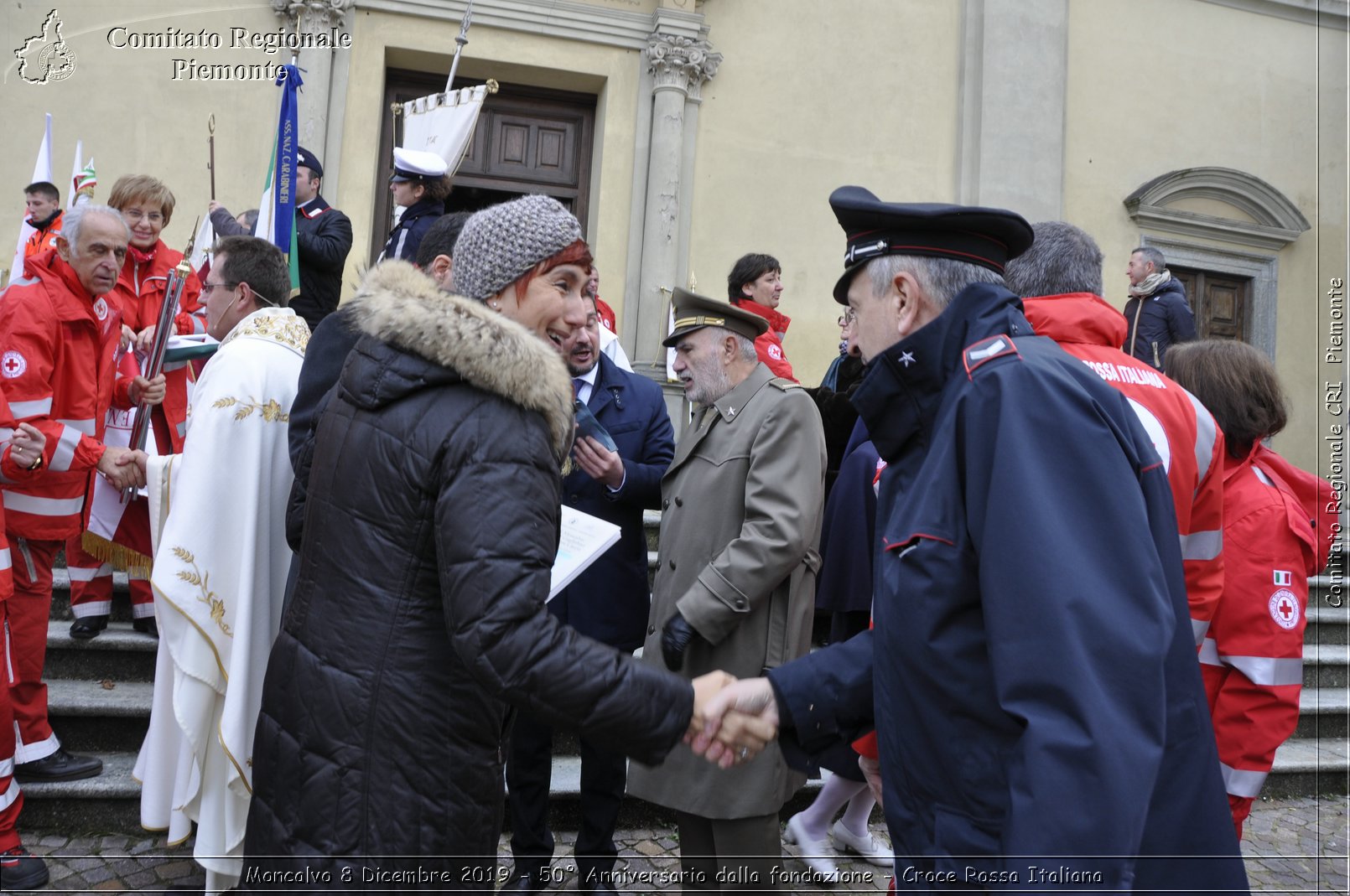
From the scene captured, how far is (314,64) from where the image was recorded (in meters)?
9.29

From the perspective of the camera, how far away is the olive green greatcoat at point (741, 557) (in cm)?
340

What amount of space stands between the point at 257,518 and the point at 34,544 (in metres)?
1.56

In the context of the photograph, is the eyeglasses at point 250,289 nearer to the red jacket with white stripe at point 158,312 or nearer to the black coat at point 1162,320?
the red jacket with white stripe at point 158,312

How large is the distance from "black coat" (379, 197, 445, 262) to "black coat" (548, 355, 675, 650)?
1700mm

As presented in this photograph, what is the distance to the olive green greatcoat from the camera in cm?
340

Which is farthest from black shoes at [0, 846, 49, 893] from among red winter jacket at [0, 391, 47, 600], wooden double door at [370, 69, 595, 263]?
wooden double door at [370, 69, 595, 263]

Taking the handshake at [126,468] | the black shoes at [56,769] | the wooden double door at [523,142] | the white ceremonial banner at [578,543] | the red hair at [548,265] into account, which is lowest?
the black shoes at [56,769]

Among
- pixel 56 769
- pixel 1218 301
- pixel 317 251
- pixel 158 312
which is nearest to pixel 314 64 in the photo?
pixel 317 251

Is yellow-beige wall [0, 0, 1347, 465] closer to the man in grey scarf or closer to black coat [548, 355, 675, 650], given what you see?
the man in grey scarf

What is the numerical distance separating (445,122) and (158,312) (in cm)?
253

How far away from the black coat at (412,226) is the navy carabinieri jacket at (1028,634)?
4.10 metres

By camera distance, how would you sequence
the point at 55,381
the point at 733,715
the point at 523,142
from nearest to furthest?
1. the point at 733,715
2. the point at 55,381
3. the point at 523,142

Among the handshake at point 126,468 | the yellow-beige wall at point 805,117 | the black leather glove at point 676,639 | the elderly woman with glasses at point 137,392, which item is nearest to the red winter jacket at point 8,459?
the handshake at point 126,468

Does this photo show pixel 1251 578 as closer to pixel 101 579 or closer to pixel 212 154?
pixel 101 579
